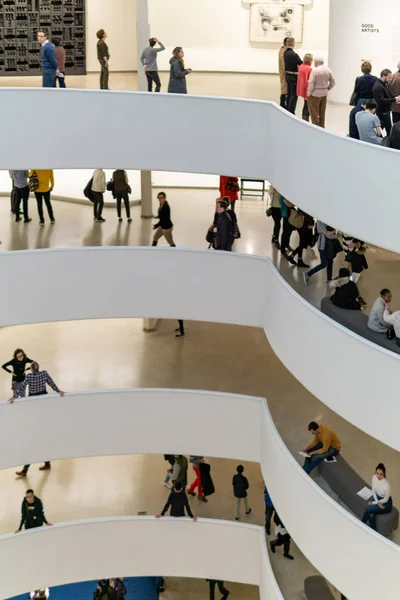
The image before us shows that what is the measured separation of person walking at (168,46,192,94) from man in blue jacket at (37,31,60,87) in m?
2.23

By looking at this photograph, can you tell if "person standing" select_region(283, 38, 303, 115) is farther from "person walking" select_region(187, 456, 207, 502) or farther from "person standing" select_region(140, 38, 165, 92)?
"person walking" select_region(187, 456, 207, 502)

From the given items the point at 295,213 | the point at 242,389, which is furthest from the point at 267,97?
the point at 242,389

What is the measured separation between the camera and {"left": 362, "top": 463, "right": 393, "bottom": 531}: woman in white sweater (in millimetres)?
13633

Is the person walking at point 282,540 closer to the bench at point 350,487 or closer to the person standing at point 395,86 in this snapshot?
the bench at point 350,487

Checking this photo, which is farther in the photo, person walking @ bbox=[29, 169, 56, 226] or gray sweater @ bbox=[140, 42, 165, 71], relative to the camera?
person walking @ bbox=[29, 169, 56, 226]

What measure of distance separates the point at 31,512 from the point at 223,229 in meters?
6.97

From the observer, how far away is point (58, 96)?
52.2 feet

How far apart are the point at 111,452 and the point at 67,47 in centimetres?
1120

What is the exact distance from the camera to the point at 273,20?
945 inches

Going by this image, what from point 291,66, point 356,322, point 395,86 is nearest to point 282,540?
point 356,322

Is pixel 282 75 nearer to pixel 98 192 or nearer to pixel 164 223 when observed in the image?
pixel 164 223

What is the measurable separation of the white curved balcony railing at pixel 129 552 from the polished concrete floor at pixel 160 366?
606 mm

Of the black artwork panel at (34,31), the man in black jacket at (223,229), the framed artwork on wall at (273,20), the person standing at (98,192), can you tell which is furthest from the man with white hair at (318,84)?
the black artwork panel at (34,31)

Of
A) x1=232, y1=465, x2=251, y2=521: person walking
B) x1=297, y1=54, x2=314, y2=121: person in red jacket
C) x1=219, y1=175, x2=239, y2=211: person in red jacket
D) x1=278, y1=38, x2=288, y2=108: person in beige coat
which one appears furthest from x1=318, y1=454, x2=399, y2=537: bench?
x1=278, y1=38, x2=288, y2=108: person in beige coat
